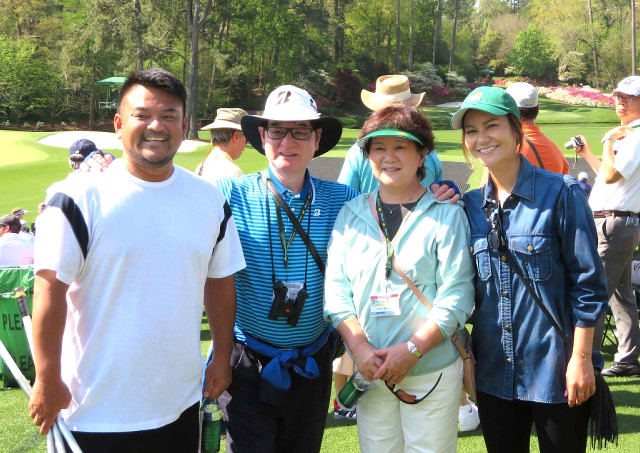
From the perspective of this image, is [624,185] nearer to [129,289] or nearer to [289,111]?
[289,111]

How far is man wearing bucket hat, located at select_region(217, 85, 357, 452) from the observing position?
299 centimetres

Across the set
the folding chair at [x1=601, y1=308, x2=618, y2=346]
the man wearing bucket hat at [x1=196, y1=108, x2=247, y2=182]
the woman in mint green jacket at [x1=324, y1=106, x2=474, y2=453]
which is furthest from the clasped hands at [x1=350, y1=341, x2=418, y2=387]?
the folding chair at [x1=601, y1=308, x2=618, y2=346]

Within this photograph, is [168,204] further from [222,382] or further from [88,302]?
[222,382]

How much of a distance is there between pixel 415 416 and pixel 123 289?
138 cm

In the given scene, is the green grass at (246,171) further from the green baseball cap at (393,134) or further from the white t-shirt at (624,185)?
the green baseball cap at (393,134)


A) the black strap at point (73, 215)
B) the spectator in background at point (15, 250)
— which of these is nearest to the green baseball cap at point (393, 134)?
the black strap at point (73, 215)

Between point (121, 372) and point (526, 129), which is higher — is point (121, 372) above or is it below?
below

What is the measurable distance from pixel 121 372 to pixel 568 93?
60648 millimetres

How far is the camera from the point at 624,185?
16.9 feet

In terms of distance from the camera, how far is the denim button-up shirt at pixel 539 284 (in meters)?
2.68

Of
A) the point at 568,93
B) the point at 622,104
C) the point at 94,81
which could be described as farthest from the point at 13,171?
the point at 568,93

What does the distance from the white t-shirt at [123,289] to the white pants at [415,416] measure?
0.90 metres

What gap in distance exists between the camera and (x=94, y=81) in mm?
43719

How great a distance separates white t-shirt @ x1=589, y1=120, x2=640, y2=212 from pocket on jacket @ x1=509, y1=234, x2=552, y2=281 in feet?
8.92
